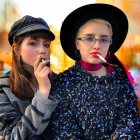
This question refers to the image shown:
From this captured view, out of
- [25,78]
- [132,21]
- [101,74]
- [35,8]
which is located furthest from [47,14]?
[101,74]

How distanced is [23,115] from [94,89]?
29 centimetres

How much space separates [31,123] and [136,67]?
2.60ft

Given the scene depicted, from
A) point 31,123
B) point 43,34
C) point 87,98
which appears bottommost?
point 31,123

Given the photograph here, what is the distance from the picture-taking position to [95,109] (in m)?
1.27

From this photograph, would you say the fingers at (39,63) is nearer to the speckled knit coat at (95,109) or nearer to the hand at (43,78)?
the hand at (43,78)

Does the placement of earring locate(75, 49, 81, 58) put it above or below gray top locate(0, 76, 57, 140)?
above

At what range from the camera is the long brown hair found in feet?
4.65

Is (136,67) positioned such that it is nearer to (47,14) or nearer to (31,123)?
(47,14)

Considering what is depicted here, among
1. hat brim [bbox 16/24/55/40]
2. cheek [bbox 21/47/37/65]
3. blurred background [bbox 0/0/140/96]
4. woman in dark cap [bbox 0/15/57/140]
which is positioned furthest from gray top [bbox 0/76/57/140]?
blurred background [bbox 0/0/140/96]

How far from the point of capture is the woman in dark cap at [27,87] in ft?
4.22

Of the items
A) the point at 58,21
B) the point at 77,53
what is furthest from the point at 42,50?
the point at 58,21

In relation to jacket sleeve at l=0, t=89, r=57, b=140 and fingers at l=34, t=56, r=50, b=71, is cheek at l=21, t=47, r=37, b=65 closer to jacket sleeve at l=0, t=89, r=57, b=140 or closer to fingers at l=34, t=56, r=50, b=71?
fingers at l=34, t=56, r=50, b=71

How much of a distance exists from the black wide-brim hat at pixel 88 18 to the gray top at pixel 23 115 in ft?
0.79

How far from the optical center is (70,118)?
1.28 meters
